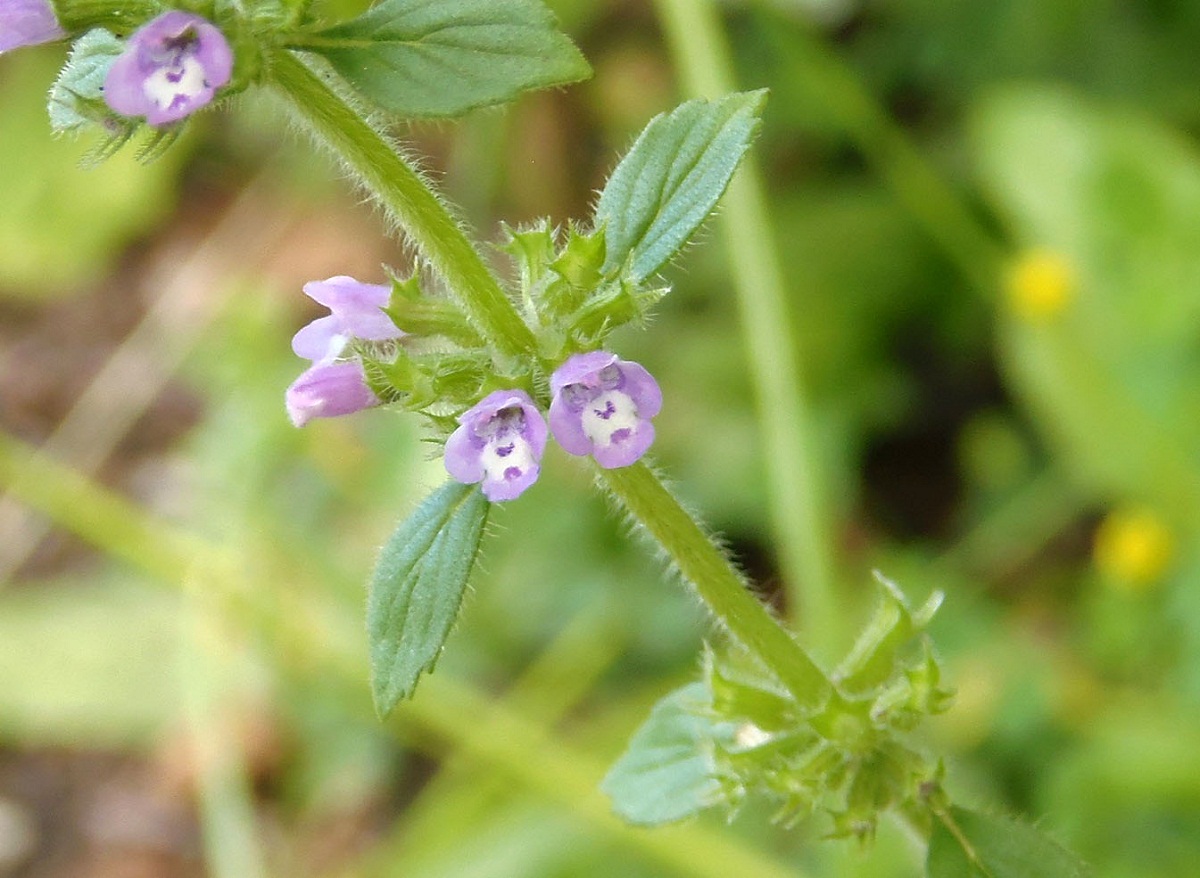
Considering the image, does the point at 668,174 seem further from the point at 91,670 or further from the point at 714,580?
the point at 91,670

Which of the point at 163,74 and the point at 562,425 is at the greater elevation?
the point at 163,74

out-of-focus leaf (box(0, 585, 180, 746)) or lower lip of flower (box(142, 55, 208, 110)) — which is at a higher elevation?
lower lip of flower (box(142, 55, 208, 110))

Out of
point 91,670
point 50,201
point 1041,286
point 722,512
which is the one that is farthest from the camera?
point 50,201

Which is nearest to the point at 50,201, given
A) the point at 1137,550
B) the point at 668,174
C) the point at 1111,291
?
the point at 1111,291

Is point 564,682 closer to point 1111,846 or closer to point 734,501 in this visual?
point 734,501

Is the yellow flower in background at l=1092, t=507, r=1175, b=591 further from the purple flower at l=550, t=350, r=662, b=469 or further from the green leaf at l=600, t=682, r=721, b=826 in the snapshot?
the purple flower at l=550, t=350, r=662, b=469

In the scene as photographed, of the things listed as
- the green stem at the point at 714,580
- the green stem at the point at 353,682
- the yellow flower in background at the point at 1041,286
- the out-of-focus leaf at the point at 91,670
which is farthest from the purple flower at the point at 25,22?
the out-of-focus leaf at the point at 91,670

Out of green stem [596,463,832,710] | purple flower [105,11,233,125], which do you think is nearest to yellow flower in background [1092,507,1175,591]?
green stem [596,463,832,710]
